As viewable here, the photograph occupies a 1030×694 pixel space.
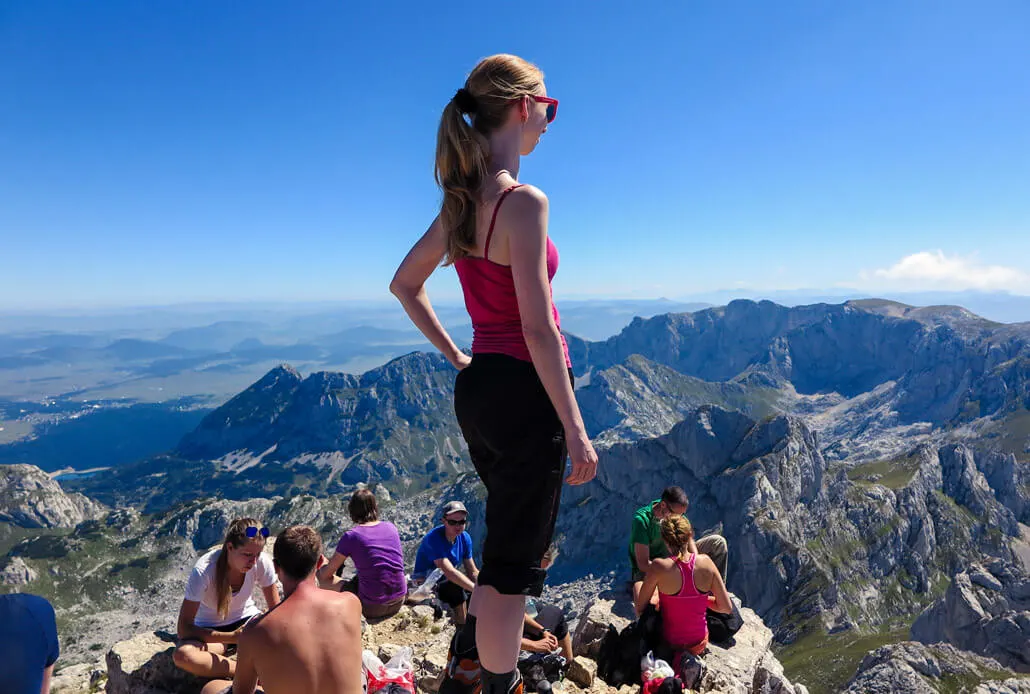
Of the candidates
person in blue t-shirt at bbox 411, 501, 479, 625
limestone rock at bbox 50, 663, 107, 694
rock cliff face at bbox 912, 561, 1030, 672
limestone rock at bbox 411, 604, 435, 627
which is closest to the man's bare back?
person in blue t-shirt at bbox 411, 501, 479, 625

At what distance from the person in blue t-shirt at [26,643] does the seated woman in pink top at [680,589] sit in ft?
29.5

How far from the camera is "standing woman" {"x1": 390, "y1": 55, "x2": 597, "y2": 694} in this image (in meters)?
4.16

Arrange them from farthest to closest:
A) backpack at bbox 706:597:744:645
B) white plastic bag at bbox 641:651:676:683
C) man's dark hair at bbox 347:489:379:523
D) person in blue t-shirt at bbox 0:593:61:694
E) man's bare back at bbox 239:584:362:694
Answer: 1. man's dark hair at bbox 347:489:379:523
2. backpack at bbox 706:597:744:645
3. white plastic bag at bbox 641:651:676:683
4. man's bare back at bbox 239:584:362:694
5. person in blue t-shirt at bbox 0:593:61:694

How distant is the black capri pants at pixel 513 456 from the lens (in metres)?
4.39

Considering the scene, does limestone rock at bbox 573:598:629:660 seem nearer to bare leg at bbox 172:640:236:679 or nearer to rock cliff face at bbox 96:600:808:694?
rock cliff face at bbox 96:600:808:694

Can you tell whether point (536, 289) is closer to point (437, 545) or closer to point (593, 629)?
point (437, 545)

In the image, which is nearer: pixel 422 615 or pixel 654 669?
pixel 654 669

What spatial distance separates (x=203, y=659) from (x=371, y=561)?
402 cm

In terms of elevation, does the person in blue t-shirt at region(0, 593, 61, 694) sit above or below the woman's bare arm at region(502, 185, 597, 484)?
below

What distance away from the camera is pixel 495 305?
4578mm

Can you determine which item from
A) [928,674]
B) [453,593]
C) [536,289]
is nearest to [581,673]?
[453,593]

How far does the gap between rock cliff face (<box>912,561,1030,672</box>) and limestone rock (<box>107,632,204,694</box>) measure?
149 m

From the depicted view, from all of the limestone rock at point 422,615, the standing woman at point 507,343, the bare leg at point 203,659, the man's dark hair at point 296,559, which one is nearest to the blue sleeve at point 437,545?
the limestone rock at point 422,615

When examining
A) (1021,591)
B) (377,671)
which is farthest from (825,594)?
(377,671)
